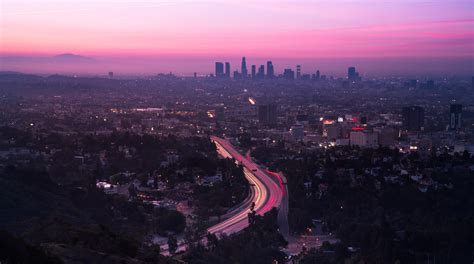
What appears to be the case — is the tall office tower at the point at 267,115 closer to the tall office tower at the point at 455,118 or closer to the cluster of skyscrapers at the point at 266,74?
the tall office tower at the point at 455,118

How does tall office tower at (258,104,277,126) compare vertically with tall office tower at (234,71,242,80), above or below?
above

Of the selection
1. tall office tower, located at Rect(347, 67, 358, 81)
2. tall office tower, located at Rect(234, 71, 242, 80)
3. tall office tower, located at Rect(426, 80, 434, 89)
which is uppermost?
tall office tower, located at Rect(426, 80, 434, 89)

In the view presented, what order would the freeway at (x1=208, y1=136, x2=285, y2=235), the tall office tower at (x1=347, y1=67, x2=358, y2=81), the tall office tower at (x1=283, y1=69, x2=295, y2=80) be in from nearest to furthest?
the freeway at (x1=208, y1=136, x2=285, y2=235)
the tall office tower at (x1=347, y1=67, x2=358, y2=81)
the tall office tower at (x1=283, y1=69, x2=295, y2=80)

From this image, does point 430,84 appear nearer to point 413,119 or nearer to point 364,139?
point 413,119

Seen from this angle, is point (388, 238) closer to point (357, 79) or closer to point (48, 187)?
point (48, 187)

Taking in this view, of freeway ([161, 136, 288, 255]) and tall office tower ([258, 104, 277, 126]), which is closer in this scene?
freeway ([161, 136, 288, 255])

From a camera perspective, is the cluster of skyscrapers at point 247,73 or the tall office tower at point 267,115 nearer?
the tall office tower at point 267,115

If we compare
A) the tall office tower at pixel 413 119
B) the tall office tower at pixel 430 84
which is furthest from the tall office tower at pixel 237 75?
the tall office tower at pixel 413 119

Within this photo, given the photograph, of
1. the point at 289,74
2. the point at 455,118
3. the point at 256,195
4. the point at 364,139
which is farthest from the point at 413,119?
the point at 289,74

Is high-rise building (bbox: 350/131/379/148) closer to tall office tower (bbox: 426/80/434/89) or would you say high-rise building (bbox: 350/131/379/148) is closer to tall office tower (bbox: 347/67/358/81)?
tall office tower (bbox: 426/80/434/89)

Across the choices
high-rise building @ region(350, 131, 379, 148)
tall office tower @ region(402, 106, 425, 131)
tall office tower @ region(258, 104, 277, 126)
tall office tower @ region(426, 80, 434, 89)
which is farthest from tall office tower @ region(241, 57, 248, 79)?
high-rise building @ region(350, 131, 379, 148)
